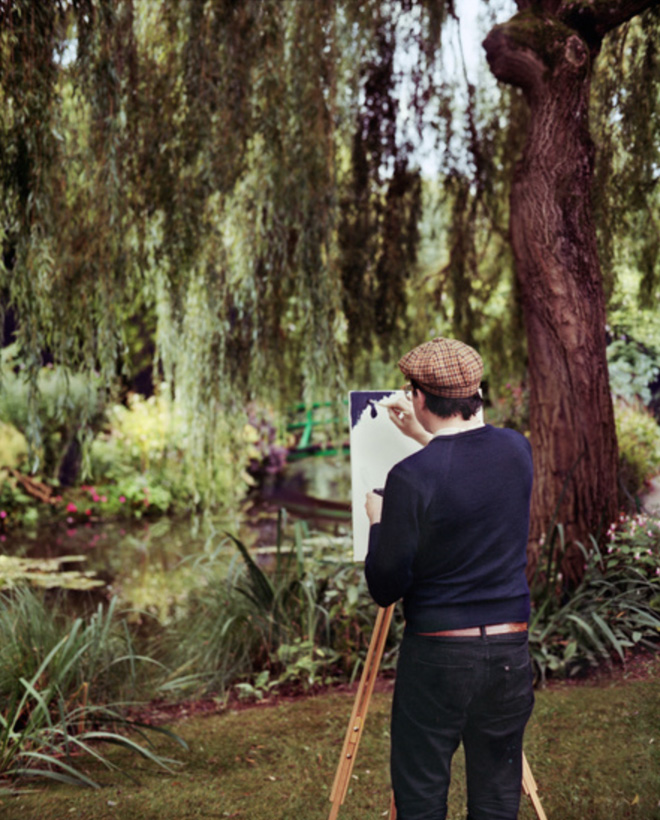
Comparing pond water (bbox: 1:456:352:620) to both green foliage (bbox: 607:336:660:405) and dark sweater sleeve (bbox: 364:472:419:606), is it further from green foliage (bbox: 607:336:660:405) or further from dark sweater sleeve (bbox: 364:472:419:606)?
dark sweater sleeve (bbox: 364:472:419:606)

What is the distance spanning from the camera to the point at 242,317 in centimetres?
447

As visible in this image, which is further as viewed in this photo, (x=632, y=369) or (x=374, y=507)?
(x=632, y=369)

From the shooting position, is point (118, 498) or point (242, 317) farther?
point (118, 498)

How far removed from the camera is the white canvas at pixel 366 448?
2.64 meters

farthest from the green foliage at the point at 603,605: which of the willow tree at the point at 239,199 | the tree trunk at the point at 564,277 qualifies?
the willow tree at the point at 239,199

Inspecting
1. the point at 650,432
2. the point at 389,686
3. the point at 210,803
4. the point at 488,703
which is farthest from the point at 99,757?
the point at 650,432

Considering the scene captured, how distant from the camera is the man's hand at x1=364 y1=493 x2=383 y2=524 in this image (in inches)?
82.2

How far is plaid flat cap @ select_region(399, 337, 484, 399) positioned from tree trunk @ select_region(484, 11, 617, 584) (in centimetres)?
232

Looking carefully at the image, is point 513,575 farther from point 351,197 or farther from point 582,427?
point 351,197

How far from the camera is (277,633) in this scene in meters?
4.24

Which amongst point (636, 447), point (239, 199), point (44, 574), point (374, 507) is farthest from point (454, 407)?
point (44, 574)

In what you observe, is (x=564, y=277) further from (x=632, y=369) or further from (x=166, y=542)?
(x=166, y=542)

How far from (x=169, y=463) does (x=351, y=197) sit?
6.10 meters

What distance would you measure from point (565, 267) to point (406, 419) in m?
1.92
